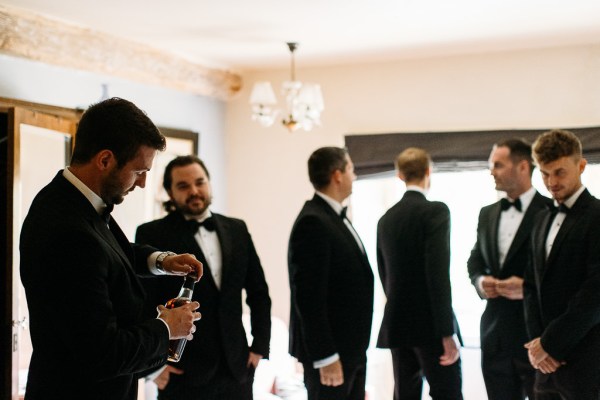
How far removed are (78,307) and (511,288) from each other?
221cm

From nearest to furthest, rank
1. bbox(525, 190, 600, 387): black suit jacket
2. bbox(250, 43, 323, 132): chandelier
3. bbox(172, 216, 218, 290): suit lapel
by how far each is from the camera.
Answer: bbox(525, 190, 600, 387): black suit jacket → bbox(172, 216, 218, 290): suit lapel → bbox(250, 43, 323, 132): chandelier

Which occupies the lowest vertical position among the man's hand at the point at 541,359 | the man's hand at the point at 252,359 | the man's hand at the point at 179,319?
the man's hand at the point at 541,359

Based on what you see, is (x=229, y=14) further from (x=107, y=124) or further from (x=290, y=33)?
(x=107, y=124)

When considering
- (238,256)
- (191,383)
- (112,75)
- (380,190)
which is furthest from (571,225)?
(112,75)

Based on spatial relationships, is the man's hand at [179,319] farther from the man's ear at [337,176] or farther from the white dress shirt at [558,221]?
the white dress shirt at [558,221]

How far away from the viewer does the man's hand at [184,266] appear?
83.2 inches

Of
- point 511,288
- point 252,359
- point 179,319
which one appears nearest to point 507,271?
point 511,288

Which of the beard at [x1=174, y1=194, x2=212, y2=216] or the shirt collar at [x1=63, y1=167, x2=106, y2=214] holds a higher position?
the beard at [x1=174, y1=194, x2=212, y2=216]

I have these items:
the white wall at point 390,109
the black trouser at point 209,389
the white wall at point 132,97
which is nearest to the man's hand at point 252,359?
the black trouser at point 209,389

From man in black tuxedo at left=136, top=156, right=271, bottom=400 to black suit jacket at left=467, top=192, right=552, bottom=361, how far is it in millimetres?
1067

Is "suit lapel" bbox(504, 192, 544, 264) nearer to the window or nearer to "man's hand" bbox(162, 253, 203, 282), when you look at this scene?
the window

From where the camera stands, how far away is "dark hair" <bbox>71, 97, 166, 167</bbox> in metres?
1.86

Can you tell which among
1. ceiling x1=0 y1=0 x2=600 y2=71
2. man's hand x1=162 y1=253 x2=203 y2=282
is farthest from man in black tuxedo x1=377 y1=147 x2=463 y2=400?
man's hand x1=162 y1=253 x2=203 y2=282

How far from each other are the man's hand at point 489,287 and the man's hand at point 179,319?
6.09 feet
